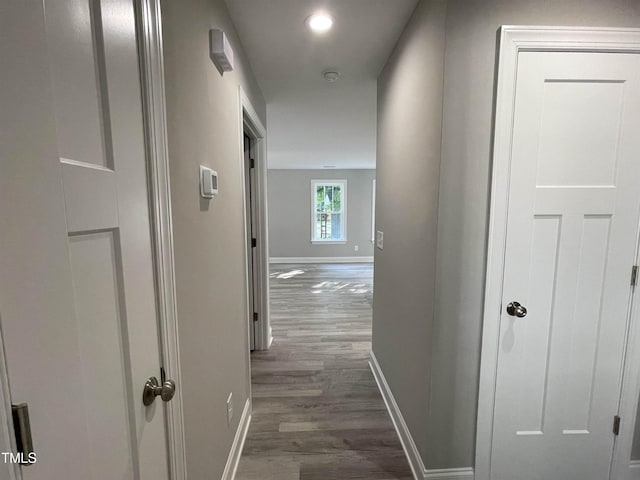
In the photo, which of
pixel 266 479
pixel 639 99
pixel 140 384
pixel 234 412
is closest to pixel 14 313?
pixel 140 384

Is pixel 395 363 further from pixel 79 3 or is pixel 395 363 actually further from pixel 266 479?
pixel 79 3

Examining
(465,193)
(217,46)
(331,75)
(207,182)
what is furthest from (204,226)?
(331,75)

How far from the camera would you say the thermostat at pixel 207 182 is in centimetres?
115

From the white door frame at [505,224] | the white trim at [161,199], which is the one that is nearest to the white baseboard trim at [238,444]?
the white trim at [161,199]

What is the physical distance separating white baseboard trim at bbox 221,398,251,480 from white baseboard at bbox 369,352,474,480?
3.11 ft

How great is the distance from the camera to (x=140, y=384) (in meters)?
0.74

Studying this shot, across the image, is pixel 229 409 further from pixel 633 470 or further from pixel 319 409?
pixel 633 470

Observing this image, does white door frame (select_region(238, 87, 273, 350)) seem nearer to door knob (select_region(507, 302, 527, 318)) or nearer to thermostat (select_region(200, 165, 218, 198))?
thermostat (select_region(200, 165, 218, 198))

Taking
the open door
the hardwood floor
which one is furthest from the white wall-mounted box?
the hardwood floor

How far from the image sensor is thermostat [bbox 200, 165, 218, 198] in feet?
3.77

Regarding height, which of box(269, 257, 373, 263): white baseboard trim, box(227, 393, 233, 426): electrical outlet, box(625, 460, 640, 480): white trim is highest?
box(227, 393, 233, 426): electrical outlet

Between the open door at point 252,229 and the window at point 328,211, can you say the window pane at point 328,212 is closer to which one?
the window at point 328,211

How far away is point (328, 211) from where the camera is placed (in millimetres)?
7641

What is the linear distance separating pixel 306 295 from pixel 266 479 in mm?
3322
